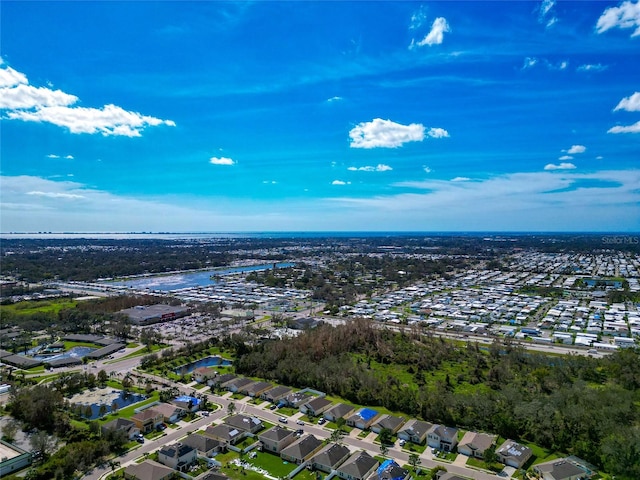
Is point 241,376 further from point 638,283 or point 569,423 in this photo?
point 638,283

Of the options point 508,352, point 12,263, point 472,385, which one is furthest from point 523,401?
point 12,263

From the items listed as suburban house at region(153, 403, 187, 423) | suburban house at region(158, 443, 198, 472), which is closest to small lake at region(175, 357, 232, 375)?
suburban house at region(153, 403, 187, 423)

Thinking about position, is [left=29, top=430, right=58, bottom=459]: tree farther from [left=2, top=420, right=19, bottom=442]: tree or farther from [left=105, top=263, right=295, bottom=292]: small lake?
[left=105, top=263, right=295, bottom=292]: small lake

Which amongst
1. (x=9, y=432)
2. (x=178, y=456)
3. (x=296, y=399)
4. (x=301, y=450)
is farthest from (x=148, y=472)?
(x=296, y=399)

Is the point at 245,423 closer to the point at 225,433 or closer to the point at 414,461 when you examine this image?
the point at 225,433

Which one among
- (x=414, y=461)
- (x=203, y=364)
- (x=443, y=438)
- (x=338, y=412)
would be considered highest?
(x=443, y=438)

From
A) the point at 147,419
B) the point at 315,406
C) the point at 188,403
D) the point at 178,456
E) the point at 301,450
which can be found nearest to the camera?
the point at 178,456
